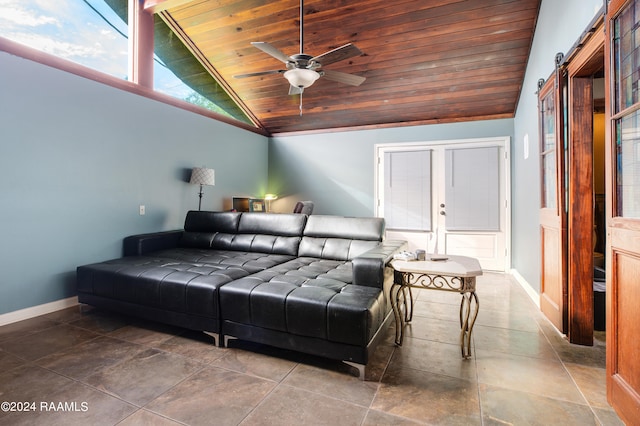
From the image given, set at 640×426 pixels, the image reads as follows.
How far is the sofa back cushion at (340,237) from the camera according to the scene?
3.12 m

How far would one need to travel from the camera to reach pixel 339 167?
5828 mm

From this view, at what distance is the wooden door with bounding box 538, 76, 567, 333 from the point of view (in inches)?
96.3

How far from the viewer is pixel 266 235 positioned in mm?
3664

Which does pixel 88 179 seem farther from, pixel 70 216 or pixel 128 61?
pixel 128 61

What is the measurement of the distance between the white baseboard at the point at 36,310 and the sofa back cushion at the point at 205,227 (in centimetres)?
124

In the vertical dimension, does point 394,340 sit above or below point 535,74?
below

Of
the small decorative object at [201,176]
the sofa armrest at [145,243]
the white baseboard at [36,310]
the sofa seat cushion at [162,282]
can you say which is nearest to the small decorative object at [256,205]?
the small decorative object at [201,176]

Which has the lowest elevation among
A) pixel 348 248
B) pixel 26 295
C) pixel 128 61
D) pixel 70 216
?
pixel 26 295

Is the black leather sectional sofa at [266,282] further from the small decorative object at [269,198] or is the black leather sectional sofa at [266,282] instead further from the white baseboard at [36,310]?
the small decorative object at [269,198]

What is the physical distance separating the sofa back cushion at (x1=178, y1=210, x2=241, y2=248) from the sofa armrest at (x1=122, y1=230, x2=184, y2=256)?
0.20m

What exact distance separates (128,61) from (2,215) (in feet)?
7.26

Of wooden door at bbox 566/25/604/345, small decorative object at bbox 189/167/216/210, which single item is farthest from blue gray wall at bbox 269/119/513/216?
wooden door at bbox 566/25/604/345

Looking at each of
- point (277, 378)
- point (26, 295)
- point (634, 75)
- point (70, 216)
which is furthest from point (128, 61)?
point (634, 75)

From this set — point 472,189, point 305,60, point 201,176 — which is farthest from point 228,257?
point 472,189
